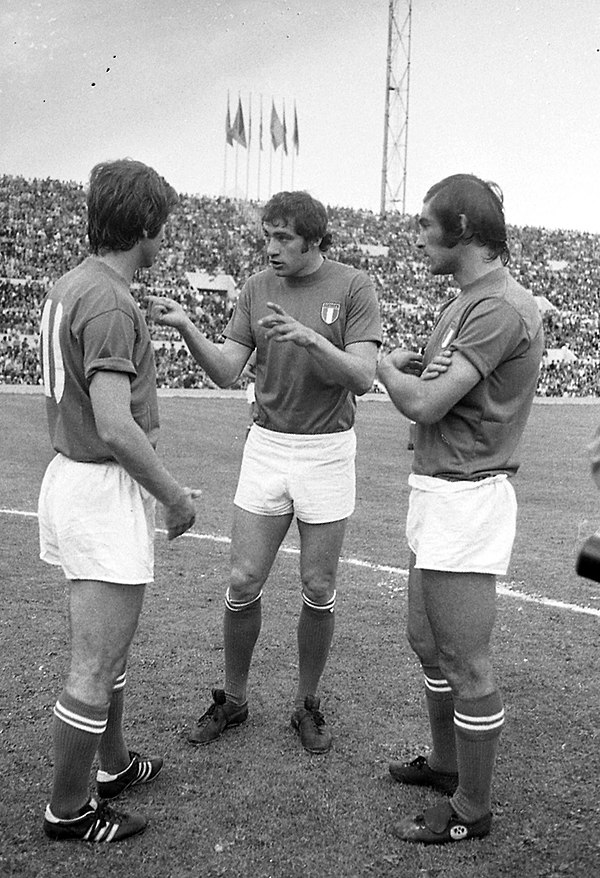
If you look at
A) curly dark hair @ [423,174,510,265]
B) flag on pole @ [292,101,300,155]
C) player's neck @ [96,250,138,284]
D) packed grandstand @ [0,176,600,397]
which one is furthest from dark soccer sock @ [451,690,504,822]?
flag on pole @ [292,101,300,155]

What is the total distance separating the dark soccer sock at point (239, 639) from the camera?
436 cm

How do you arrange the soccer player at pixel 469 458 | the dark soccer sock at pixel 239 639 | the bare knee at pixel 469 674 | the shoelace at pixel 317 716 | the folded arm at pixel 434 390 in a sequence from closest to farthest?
the folded arm at pixel 434 390, the soccer player at pixel 469 458, the bare knee at pixel 469 674, the shoelace at pixel 317 716, the dark soccer sock at pixel 239 639

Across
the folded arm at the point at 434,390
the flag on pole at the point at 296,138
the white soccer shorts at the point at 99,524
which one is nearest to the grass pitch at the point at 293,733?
the folded arm at the point at 434,390

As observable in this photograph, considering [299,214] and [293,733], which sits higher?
[299,214]

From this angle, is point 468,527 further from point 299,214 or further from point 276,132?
point 276,132

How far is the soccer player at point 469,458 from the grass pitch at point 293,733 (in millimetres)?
286

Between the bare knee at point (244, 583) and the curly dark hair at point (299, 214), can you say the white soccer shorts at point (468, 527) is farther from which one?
the curly dark hair at point (299, 214)

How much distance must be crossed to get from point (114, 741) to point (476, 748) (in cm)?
135

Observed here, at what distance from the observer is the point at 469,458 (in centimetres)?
331

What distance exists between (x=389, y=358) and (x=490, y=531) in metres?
0.70

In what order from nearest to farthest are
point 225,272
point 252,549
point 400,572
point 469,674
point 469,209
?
point 469,209
point 469,674
point 252,549
point 400,572
point 225,272

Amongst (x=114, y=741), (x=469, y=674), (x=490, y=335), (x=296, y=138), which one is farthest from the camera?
(x=296, y=138)

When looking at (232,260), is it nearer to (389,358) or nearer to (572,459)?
(572,459)

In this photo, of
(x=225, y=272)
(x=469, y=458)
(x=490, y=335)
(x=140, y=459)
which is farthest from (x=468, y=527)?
(x=225, y=272)
